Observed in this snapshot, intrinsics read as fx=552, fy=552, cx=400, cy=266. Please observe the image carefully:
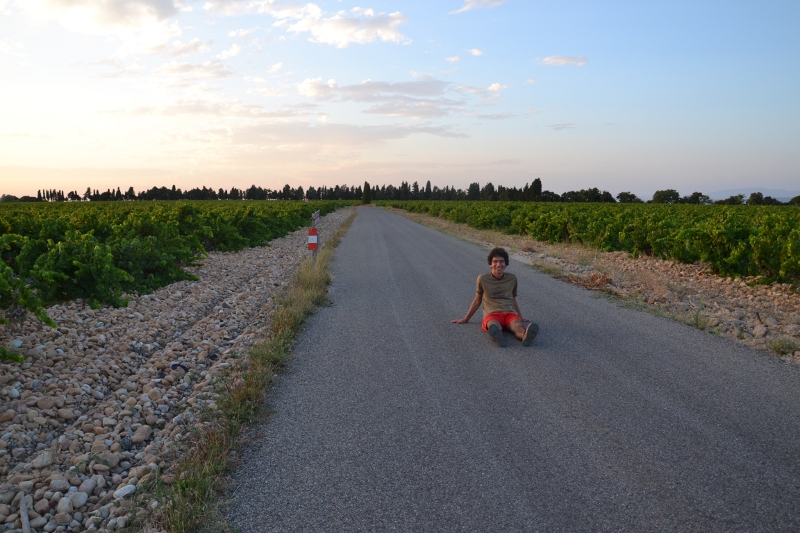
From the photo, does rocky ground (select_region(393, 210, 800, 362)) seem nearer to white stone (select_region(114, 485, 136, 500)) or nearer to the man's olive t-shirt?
the man's olive t-shirt

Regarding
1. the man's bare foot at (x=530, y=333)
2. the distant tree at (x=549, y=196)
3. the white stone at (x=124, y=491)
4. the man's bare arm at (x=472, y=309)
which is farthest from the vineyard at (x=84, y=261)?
the distant tree at (x=549, y=196)

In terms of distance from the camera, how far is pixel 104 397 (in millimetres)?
5523

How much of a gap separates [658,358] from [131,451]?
A: 5.36 metres

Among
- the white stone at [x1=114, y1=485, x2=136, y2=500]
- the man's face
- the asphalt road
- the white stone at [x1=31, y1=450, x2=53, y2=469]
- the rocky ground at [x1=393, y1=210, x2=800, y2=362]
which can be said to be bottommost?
the white stone at [x1=31, y1=450, x2=53, y2=469]

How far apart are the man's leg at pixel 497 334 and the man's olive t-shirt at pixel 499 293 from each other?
1.51 feet

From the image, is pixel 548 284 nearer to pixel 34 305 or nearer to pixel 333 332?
pixel 333 332

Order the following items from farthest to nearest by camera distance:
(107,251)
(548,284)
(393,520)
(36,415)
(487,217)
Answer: (487,217), (548,284), (107,251), (36,415), (393,520)

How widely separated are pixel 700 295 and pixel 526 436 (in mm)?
7813

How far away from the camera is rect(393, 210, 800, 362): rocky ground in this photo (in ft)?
24.2

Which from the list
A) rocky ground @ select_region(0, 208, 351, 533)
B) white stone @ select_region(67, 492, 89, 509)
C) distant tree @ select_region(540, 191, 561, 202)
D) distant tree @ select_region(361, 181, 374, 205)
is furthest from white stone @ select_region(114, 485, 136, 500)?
distant tree @ select_region(361, 181, 374, 205)

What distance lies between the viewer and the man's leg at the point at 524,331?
21.3 feet

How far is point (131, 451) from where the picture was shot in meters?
4.41

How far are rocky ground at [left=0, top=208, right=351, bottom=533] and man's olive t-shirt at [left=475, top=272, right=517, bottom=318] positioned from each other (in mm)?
3077

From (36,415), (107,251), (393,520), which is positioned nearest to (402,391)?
(393,520)
